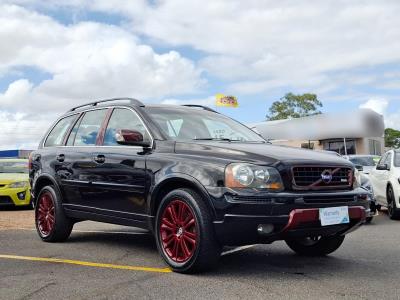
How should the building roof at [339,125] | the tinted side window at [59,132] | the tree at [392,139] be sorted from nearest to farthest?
the tinted side window at [59,132], the building roof at [339,125], the tree at [392,139]

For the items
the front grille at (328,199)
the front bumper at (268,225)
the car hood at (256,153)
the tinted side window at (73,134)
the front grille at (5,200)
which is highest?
the tinted side window at (73,134)

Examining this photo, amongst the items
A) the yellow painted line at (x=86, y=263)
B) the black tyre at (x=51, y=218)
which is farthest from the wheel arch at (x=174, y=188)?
the black tyre at (x=51, y=218)

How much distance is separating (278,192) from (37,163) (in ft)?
13.5

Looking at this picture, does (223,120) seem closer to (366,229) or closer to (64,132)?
(64,132)

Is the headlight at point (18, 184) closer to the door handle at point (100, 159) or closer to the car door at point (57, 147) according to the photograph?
the car door at point (57, 147)

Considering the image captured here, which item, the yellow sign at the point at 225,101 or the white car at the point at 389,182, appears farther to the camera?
the yellow sign at the point at 225,101

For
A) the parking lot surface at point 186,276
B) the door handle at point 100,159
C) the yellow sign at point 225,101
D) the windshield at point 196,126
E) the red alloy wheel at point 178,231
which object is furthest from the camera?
the yellow sign at point 225,101

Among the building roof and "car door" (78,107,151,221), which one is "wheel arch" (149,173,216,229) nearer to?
"car door" (78,107,151,221)

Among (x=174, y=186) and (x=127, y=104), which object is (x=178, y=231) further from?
(x=127, y=104)

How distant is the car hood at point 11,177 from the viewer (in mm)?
13094

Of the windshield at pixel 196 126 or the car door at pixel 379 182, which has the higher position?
the windshield at pixel 196 126

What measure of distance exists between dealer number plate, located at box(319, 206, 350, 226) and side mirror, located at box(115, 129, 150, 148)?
1.90m

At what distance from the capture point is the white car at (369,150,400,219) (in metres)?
10.3

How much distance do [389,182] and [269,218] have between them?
7.02 m
